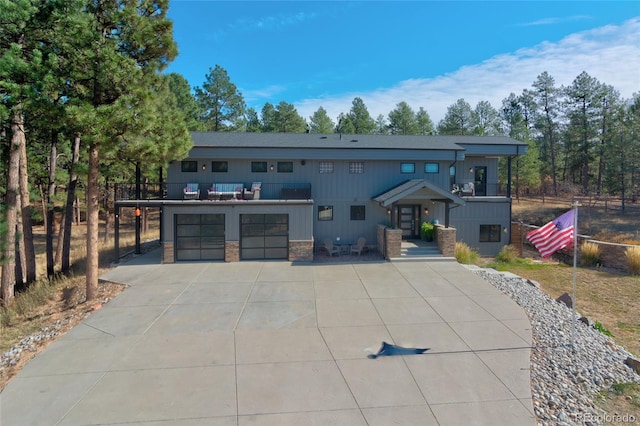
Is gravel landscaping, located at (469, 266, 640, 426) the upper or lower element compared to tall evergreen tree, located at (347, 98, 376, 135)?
lower

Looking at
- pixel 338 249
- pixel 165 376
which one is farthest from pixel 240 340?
pixel 338 249

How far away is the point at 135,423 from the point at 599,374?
791 centimetres

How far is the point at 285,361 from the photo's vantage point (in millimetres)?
6383

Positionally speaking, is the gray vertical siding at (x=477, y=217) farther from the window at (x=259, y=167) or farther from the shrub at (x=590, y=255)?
the window at (x=259, y=167)

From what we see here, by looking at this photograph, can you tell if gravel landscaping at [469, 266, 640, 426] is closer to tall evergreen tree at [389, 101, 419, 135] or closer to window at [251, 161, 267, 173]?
window at [251, 161, 267, 173]

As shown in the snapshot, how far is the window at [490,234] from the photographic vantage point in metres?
19.1

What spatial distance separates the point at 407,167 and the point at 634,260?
10.8 meters

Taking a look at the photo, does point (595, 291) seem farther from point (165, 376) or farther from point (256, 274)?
point (165, 376)

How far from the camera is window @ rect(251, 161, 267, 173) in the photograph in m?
16.7

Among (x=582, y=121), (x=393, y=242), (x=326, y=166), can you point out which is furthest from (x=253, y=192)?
(x=582, y=121)

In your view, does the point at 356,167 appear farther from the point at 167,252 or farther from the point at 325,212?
the point at 167,252

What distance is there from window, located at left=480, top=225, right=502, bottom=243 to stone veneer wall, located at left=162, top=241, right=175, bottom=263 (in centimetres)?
1661

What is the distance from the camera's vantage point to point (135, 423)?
15.5 feet

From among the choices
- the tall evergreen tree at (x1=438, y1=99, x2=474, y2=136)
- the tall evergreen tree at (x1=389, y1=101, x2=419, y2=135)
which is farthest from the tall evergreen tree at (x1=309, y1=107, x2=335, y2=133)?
the tall evergreen tree at (x1=438, y1=99, x2=474, y2=136)
